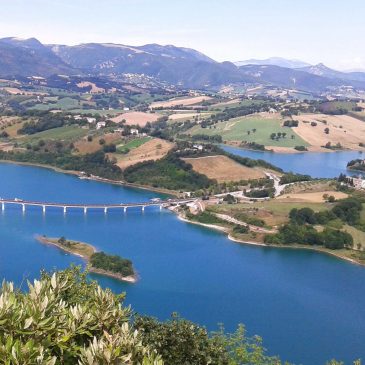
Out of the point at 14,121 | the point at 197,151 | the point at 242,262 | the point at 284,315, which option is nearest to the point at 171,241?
the point at 242,262

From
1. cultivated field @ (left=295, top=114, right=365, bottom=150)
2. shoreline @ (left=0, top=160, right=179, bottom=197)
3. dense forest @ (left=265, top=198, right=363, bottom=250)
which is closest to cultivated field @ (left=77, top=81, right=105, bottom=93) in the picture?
cultivated field @ (left=295, top=114, right=365, bottom=150)

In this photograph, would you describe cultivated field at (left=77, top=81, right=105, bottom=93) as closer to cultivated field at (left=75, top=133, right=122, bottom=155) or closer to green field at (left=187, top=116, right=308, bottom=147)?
green field at (left=187, top=116, right=308, bottom=147)

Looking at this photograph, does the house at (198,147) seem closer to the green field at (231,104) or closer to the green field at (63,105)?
the green field at (231,104)

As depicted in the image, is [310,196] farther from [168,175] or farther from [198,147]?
[198,147]

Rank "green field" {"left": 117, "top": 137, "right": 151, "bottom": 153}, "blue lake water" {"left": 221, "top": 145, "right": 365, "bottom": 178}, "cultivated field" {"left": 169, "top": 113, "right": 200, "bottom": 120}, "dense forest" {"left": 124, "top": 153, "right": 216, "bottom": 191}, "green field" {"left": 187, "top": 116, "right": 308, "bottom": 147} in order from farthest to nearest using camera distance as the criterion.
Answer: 1. "cultivated field" {"left": 169, "top": 113, "right": 200, "bottom": 120}
2. "green field" {"left": 187, "top": 116, "right": 308, "bottom": 147}
3. "blue lake water" {"left": 221, "top": 145, "right": 365, "bottom": 178}
4. "green field" {"left": 117, "top": 137, "right": 151, "bottom": 153}
5. "dense forest" {"left": 124, "top": 153, "right": 216, "bottom": 191}

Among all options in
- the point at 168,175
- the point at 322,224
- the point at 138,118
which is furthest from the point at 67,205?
the point at 138,118

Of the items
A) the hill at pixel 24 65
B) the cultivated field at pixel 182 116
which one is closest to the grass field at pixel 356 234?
the cultivated field at pixel 182 116

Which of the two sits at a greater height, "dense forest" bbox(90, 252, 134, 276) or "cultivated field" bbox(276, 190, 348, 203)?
"cultivated field" bbox(276, 190, 348, 203)
